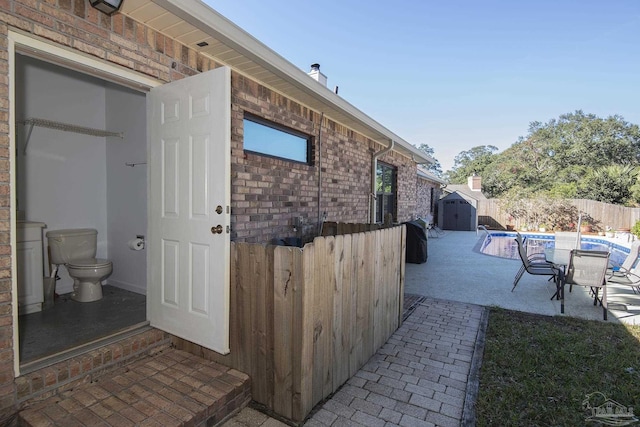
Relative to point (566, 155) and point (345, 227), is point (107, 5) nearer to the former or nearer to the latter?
point (345, 227)

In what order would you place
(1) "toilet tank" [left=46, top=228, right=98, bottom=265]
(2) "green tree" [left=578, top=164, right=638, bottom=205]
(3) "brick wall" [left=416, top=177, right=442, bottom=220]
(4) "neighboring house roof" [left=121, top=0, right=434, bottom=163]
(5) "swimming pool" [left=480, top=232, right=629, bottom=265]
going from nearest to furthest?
(4) "neighboring house roof" [left=121, top=0, right=434, bottom=163], (1) "toilet tank" [left=46, top=228, right=98, bottom=265], (5) "swimming pool" [left=480, top=232, right=629, bottom=265], (3) "brick wall" [left=416, top=177, right=442, bottom=220], (2) "green tree" [left=578, top=164, right=638, bottom=205]

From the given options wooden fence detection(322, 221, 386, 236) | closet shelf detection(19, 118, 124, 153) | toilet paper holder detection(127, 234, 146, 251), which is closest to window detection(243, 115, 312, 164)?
wooden fence detection(322, 221, 386, 236)

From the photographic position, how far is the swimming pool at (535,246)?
938 centimetres

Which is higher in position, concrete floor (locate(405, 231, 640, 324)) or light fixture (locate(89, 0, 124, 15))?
light fixture (locate(89, 0, 124, 15))

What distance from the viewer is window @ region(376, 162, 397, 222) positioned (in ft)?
27.4

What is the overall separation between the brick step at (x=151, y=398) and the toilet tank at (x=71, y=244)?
2376 mm

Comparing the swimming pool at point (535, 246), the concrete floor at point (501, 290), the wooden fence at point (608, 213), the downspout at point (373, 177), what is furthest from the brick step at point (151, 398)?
the wooden fence at point (608, 213)

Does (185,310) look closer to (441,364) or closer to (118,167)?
(441,364)

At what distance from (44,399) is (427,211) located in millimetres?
15685

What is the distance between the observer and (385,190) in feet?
28.8

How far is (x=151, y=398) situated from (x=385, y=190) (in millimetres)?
7482

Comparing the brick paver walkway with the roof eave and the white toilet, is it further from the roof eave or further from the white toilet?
the white toilet

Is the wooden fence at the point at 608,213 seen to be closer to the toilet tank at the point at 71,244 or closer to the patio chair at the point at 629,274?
the patio chair at the point at 629,274

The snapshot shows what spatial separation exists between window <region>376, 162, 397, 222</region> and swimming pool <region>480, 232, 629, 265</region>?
337 centimetres
